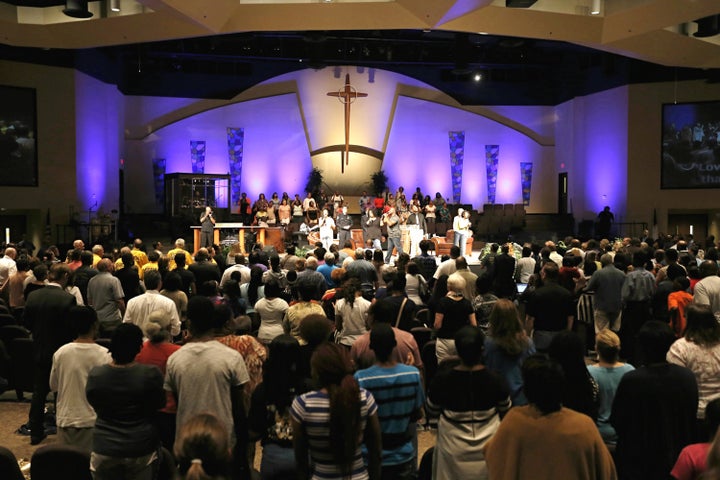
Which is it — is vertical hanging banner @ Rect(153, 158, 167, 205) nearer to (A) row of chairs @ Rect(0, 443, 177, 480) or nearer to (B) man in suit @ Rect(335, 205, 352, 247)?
(B) man in suit @ Rect(335, 205, 352, 247)

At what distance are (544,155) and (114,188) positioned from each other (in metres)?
14.2

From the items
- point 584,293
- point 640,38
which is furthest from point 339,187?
point 584,293

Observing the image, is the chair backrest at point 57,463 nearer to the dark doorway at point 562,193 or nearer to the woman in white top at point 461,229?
the woman in white top at point 461,229

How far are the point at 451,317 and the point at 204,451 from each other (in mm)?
3644

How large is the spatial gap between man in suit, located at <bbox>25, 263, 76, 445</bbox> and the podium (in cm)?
1154

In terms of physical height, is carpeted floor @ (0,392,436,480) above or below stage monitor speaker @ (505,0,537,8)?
below

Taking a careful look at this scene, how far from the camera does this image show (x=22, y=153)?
709 inches

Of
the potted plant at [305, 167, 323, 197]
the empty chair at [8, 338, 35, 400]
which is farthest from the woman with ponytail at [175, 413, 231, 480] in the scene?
the potted plant at [305, 167, 323, 197]

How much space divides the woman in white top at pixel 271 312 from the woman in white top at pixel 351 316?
519mm

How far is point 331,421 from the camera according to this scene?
319cm

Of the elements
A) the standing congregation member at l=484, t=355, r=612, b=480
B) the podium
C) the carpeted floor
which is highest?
the podium

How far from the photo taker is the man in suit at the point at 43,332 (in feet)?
20.1

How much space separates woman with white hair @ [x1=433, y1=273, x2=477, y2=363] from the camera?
5.71 m

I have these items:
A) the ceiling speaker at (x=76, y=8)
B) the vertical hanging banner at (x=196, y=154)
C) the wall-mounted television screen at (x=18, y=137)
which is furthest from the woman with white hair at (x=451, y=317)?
the vertical hanging banner at (x=196, y=154)
